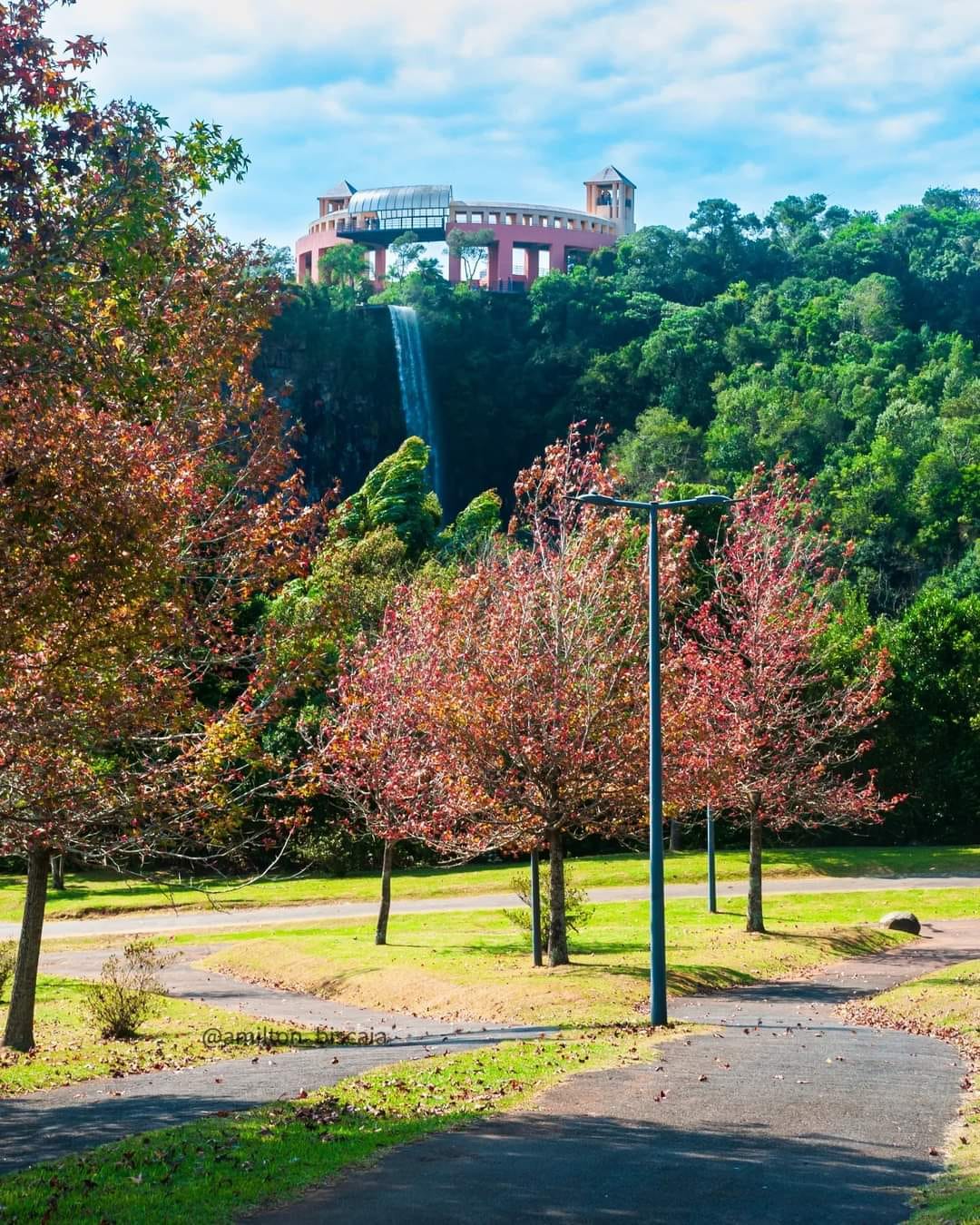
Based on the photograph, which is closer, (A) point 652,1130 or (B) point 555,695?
(A) point 652,1130

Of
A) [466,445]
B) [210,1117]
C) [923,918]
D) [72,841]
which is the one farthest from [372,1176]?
[466,445]

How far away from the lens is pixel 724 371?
343 ft

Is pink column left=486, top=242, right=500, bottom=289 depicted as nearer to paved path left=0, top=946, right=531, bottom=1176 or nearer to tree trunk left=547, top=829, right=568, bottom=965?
tree trunk left=547, top=829, right=568, bottom=965

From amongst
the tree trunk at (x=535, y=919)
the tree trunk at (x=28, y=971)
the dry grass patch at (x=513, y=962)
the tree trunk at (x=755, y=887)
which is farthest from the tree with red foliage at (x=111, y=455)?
the tree trunk at (x=755, y=887)

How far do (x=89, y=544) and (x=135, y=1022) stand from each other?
1152 cm

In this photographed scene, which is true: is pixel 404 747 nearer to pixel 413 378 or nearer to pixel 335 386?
pixel 335 386

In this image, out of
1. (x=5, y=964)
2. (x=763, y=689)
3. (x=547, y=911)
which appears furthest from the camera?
(x=763, y=689)

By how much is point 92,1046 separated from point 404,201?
5188 inches

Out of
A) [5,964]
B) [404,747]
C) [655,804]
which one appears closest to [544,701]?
[404,747]

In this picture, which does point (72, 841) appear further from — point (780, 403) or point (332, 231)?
point (332, 231)

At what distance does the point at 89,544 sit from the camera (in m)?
11.6

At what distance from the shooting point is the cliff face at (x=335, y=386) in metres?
103

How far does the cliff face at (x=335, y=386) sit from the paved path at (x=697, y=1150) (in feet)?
291

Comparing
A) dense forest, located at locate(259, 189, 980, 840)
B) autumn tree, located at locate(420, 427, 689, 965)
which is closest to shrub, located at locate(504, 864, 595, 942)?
autumn tree, located at locate(420, 427, 689, 965)
